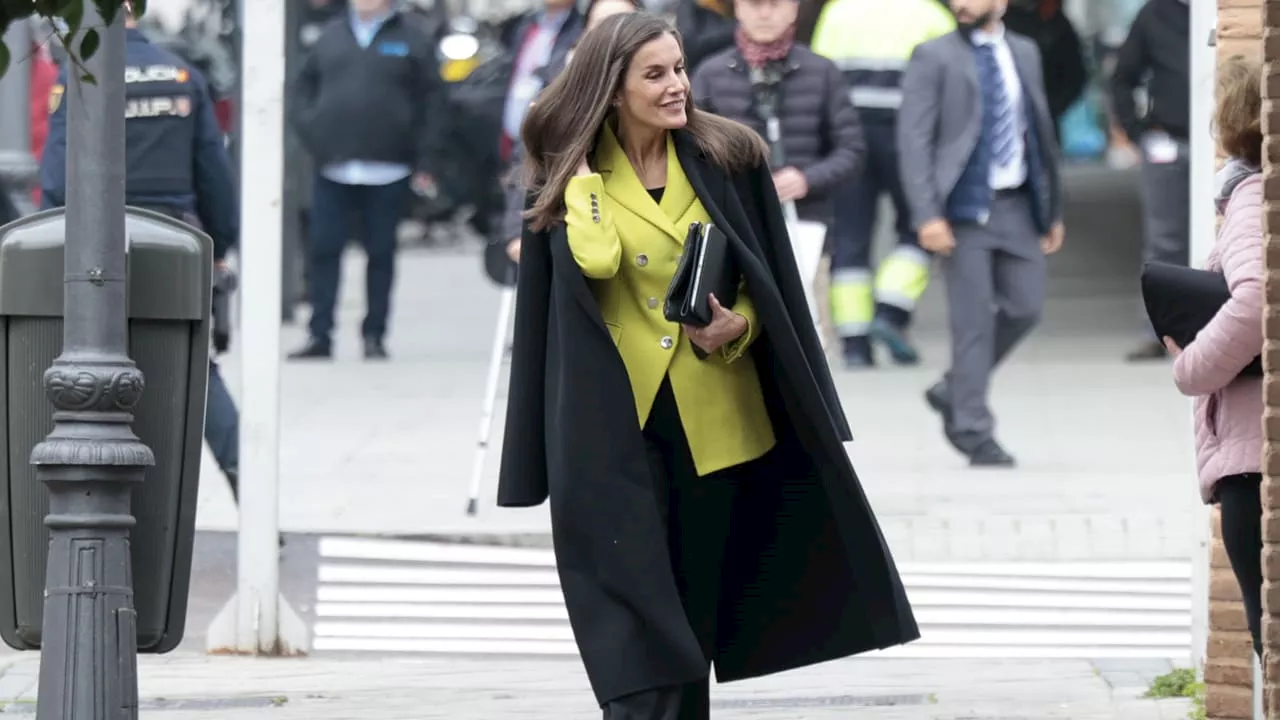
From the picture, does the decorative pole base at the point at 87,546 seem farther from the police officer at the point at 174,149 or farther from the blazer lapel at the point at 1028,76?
the blazer lapel at the point at 1028,76

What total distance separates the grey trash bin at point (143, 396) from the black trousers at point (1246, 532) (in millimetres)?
2372

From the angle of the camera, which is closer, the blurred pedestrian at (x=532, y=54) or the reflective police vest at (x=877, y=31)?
the blurred pedestrian at (x=532, y=54)

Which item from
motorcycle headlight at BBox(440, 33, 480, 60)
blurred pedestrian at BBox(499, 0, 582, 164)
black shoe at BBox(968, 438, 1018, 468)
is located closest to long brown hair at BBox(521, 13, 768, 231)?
black shoe at BBox(968, 438, 1018, 468)

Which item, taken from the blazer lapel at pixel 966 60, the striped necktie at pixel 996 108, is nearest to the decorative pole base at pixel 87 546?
the striped necktie at pixel 996 108

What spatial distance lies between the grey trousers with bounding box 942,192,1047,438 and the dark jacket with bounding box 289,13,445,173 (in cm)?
463

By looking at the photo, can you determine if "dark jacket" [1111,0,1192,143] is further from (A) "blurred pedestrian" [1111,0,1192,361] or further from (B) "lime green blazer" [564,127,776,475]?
(B) "lime green blazer" [564,127,776,475]

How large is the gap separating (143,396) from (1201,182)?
2.68 metres

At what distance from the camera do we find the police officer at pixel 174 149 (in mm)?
8805

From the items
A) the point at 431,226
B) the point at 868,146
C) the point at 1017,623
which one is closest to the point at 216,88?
the point at 431,226

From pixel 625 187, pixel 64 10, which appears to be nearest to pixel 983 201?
pixel 625 187

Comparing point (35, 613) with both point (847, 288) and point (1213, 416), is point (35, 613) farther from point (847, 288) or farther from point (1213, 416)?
point (847, 288)

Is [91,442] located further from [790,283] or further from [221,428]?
[221,428]

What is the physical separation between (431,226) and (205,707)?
16602mm

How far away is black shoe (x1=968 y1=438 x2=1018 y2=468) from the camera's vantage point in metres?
10.3
